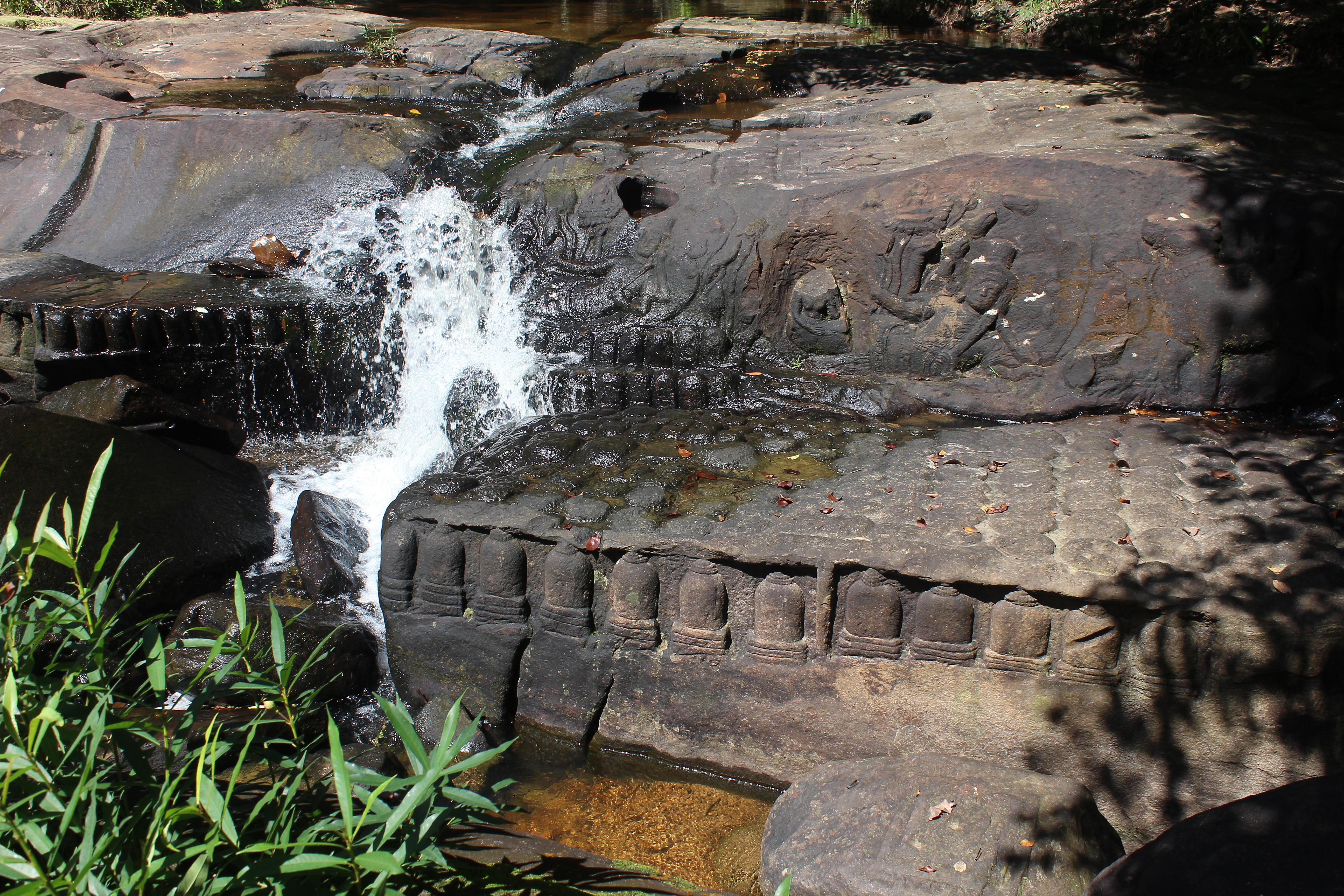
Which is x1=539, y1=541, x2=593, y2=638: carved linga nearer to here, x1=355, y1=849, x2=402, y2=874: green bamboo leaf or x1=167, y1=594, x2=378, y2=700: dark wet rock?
x1=167, y1=594, x2=378, y2=700: dark wet rock

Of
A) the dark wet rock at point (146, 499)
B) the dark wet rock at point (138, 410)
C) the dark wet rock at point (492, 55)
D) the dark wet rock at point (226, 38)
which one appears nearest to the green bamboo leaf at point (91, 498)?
the dark wet rock at point (146, 499)

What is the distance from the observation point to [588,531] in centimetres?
332

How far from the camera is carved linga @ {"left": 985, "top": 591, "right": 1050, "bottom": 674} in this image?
116 inches

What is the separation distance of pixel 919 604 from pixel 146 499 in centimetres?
375

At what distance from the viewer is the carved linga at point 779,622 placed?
3166mm

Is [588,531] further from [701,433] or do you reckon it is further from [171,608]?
[171,608]

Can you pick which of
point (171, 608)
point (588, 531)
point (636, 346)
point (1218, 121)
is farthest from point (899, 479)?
point (1218, 121)

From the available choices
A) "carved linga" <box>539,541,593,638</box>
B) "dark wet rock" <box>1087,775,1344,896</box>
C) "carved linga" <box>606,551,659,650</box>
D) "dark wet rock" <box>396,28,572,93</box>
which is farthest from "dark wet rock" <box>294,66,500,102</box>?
"dark wet rock" <box>1087,775,1344,896</box>

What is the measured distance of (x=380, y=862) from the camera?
1.54 metres

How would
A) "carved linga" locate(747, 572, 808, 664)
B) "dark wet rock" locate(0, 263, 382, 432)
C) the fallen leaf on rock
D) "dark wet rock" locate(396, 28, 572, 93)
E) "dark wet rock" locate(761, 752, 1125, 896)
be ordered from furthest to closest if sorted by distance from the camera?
"dark wet rock" locate(396, 28, 572, 93)
"dark wet rock" locate(0, 263, 382, 432)
"carved linga" locate(747, 572, 808, 664)
the fallen leaf on rock
"dark wet rock" locate(761, 752, 1125, 896)

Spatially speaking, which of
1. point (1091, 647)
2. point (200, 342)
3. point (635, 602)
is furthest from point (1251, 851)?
point (200, 342)

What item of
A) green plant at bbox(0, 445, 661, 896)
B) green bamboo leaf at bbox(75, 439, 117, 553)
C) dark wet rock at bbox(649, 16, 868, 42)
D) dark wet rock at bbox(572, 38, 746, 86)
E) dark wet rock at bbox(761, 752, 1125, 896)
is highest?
dark wet rock at bbox(649, 16, 868, 42)

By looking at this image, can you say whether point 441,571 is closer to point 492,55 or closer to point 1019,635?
point 1019,635

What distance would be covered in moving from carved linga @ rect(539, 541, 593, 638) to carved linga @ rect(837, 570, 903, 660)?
96 centimetres
